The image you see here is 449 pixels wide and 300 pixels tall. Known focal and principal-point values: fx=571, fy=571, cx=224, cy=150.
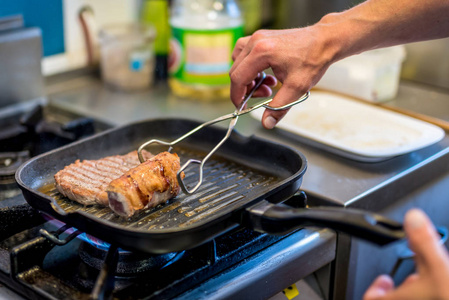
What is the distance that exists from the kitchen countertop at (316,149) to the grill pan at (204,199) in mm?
146

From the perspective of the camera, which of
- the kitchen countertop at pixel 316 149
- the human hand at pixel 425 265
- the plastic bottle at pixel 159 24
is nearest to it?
the human hand at pixel 425 265

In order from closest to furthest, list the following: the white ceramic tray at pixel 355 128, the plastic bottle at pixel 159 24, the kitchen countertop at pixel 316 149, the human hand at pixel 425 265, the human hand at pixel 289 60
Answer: the human hand at pixel 425 265 < the human hand at pixel 289 60 < the kitchen countertop at pixel 316 149 < the white ceramic tray at pixel 355 128 < the plastic bottle at pixel 159 24

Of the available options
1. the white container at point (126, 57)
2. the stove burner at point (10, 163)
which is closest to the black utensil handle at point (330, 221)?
the stove burner at point (10, 163)

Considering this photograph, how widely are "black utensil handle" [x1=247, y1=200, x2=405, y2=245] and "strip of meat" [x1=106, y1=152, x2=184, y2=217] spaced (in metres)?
0.16

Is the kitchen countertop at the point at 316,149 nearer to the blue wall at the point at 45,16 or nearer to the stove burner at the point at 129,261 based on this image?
the blue wall at the point at 45,16

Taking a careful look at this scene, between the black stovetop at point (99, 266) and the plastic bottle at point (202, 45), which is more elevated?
the plastic bottle at point (202, 45)

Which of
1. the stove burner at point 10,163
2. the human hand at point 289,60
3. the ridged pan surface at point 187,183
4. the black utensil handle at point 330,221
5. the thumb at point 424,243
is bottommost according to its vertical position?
the stove burner at point 10,163

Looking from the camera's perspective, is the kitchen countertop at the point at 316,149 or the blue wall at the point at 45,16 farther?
the blue wall at the point at 45,16

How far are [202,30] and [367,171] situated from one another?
0.65 m

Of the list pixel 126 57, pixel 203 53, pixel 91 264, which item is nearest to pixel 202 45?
pixel 203 53

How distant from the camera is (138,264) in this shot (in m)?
0.88

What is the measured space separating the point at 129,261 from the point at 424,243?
1.52ft

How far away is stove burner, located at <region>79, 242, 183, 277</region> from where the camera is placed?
88cm

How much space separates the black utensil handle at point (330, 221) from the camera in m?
0.67
